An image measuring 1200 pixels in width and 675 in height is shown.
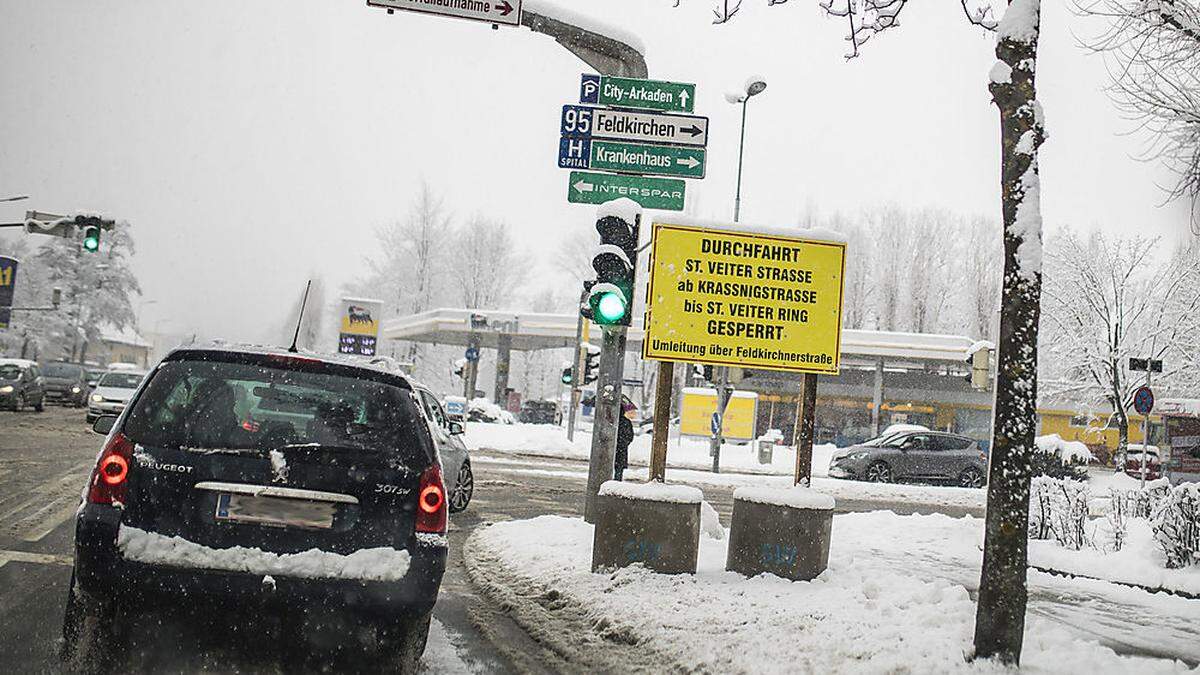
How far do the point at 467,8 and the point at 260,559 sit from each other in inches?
239

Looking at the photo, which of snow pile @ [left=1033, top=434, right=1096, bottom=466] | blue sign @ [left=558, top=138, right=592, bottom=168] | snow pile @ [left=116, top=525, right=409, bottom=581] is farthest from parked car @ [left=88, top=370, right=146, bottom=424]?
snow pile @ [left=1033, top=434, right=1096, bottom=466]

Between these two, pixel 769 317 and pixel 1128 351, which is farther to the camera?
pixel 1128 351

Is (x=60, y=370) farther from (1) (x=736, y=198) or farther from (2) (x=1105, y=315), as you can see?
(2) (x=1105, y=315)

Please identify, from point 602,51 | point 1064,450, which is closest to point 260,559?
point 602,51

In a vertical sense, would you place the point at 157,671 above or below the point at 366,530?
below

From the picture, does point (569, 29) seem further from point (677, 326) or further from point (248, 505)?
point (248, 505)

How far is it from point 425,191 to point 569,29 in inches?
1998

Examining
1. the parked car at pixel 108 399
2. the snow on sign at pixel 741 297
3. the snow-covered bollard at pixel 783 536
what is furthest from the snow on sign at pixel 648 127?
the parked car at pixel 108 399

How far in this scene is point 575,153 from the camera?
1007 centimetres

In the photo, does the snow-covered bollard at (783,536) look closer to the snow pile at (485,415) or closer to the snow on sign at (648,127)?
the snow on sign at (648,127)

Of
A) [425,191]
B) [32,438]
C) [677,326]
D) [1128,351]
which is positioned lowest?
[32,438]

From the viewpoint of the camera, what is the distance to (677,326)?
28.6 ft

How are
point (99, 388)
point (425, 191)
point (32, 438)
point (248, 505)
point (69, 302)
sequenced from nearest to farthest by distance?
point (248, 505)
point (32, 438)
point (99, 388)
point (425, 191)
point (69, 302)

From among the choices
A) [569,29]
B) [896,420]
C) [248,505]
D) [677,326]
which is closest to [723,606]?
[677,326]
